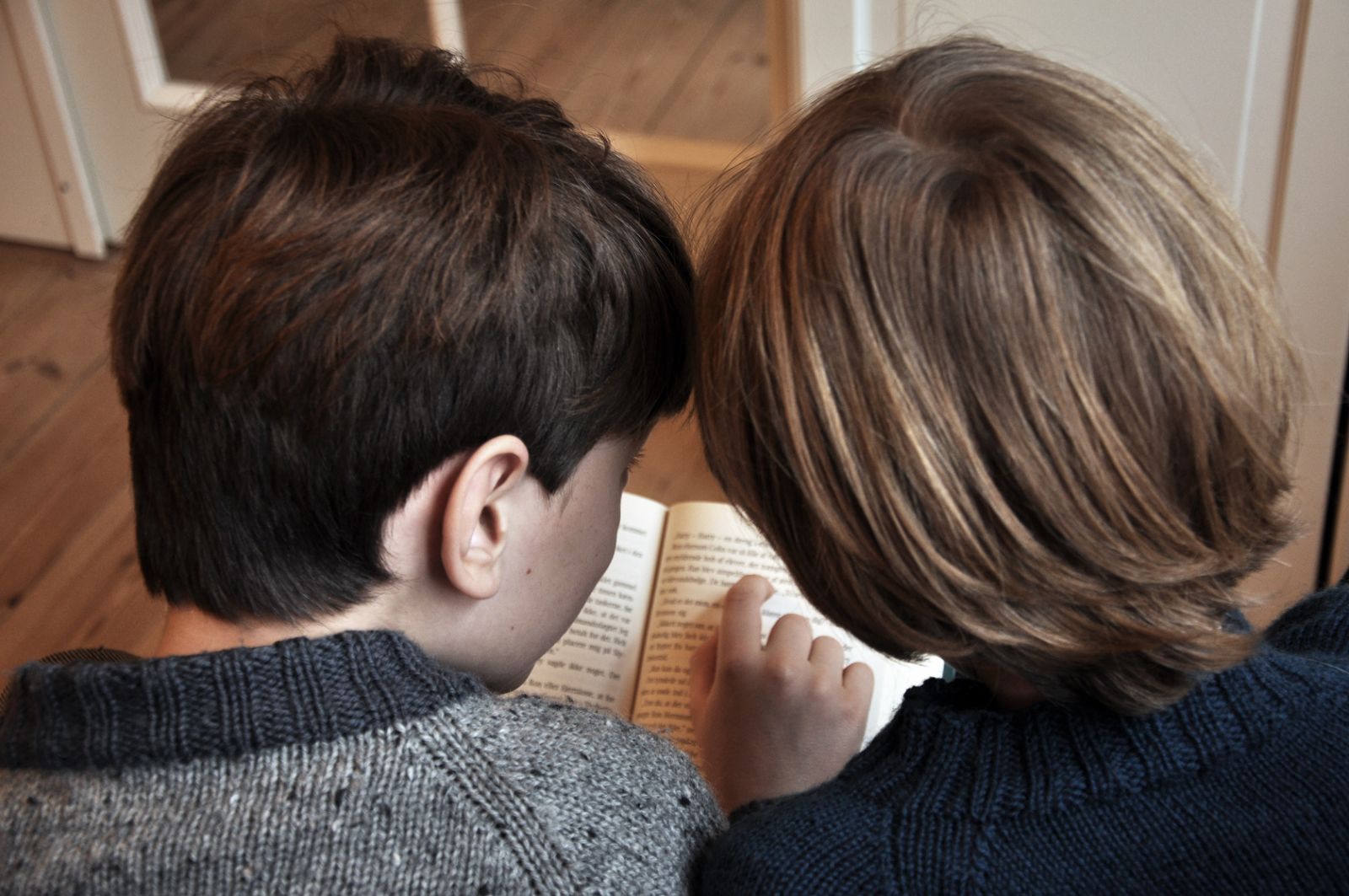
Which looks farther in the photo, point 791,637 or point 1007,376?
point 791,637

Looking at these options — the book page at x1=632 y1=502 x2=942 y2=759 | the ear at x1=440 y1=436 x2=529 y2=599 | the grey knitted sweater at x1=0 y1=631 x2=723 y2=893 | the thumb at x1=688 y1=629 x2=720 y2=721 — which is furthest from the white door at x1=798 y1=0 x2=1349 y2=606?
the grey knitted sweater at x1=0 y1=631 x2=723 y2=893

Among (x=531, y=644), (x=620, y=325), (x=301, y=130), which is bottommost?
(x=531, y=644)

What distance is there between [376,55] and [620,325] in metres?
0.20

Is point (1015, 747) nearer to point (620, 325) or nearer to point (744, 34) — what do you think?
point (620, 325)

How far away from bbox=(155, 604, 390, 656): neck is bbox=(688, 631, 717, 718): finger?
0.27 meters

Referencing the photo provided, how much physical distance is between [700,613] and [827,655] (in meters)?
0.11

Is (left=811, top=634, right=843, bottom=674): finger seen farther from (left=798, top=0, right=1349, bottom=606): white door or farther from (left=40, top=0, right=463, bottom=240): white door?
(left=40, top=0, right=463, bottom=240): white door

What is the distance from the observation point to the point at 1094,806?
0.56 m

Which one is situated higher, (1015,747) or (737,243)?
(737,243)

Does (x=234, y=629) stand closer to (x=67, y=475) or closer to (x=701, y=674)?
(x=701, y=674)

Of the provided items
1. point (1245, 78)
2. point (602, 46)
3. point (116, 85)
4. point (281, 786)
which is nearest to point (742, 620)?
point (281, 786)

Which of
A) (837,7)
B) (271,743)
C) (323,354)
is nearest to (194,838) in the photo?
(271,743)

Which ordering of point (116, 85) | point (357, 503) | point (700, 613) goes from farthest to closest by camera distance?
point (116, 85) → point (700, 613) → point (357, 503)

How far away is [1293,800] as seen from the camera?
1.79 ft
